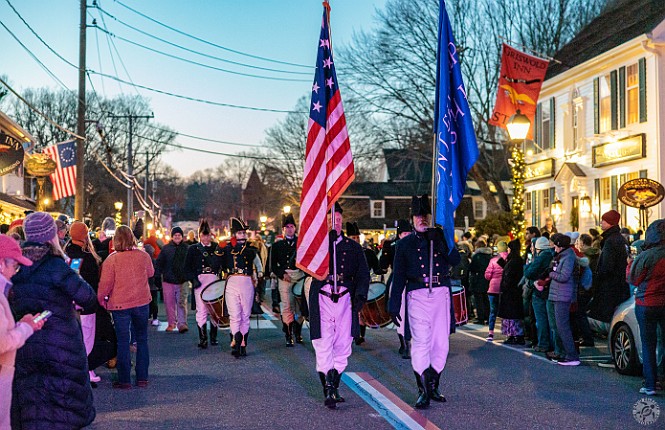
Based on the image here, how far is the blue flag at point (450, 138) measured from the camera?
32.9ft

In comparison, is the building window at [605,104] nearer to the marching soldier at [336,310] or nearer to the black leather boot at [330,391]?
the marching soldier at [336,310]

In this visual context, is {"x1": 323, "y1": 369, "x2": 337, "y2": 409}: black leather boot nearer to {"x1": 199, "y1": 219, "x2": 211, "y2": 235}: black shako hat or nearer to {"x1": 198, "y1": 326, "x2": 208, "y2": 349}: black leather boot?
{"x1": 198, "y1": 326, "x2": 208, "y2": 349}: black leather boot

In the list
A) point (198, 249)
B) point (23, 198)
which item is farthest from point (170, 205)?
point (198, 249)

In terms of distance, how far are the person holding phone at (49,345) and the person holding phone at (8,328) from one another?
347 mm

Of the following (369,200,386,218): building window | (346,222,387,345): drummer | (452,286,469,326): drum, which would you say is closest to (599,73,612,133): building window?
(346,222,387,345): drummer

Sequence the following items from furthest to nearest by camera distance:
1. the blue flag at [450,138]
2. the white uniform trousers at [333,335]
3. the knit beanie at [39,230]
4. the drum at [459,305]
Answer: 1. the drum at [459,305]
2. the blue flag at [450,138]
3. the white uniform trousers at [333,335]
4. the knit beanie at [39,230]

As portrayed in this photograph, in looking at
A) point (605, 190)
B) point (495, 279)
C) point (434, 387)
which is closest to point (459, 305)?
point (434, 387)

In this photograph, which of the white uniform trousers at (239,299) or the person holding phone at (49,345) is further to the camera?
the white uniform trousers at (239,299)

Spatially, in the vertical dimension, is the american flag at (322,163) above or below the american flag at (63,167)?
below

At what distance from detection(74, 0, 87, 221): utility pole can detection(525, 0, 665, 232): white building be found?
15.8 meters

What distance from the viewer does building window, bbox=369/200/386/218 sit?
79562 millimetres

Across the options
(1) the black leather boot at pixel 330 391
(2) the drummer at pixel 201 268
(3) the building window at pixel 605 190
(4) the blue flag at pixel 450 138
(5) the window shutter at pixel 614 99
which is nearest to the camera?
(1) the black leather boot at pixel 330 391

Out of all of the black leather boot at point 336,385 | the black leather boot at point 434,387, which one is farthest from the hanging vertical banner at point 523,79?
the black leather boot at point 336,385

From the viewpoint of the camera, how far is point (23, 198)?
42.8m
